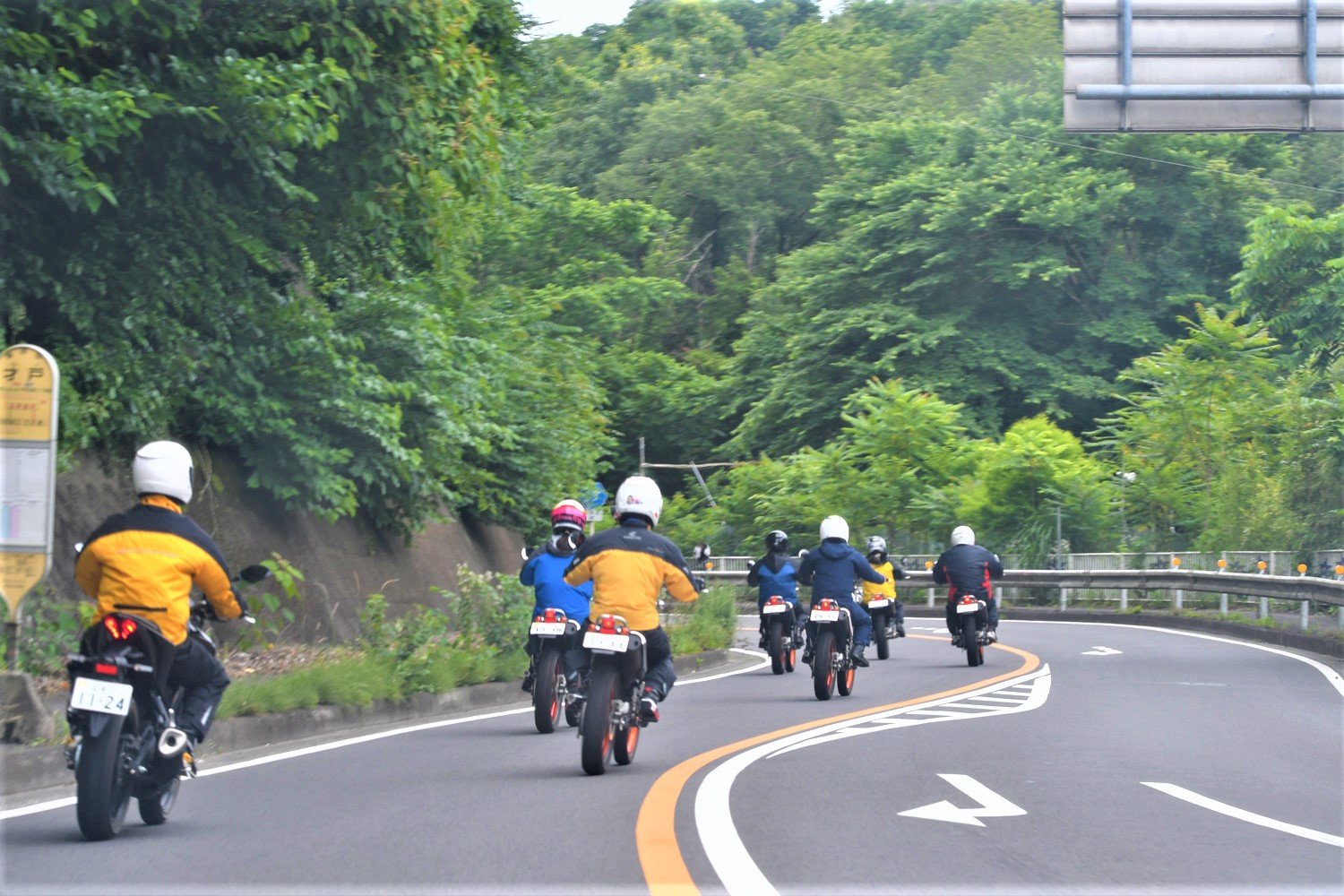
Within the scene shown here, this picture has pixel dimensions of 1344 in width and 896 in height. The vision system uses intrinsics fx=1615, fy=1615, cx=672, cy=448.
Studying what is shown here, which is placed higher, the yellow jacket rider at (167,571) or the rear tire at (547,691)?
the yellow jacket rider at (167,571)

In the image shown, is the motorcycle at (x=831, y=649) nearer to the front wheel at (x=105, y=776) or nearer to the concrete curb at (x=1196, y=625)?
the concrete curb at (x=1196, y=625)

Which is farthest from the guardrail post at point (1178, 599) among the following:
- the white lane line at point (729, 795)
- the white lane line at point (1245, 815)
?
the white lane line at point (1245, 815)

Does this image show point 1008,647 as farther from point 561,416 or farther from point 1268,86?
point 1268,86

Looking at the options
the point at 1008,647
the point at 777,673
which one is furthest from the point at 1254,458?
the point at 777,673

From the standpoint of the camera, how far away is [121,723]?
7012mm

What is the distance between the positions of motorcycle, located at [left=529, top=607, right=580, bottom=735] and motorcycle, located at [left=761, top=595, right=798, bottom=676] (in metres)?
7.22

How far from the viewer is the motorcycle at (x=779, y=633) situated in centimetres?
1956

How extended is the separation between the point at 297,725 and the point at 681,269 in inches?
2072

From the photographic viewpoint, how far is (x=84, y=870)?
21.5 ft

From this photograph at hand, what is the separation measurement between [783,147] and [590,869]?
55521mm

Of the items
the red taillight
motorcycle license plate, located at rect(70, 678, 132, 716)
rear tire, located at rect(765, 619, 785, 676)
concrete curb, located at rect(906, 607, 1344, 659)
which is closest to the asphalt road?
motorcycle license plate, located at rect(70, 678, 132, 716)

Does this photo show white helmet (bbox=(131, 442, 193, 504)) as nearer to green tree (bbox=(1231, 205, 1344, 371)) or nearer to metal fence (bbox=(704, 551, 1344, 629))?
metal fence (bbox=(704, 551, 1344, 629))

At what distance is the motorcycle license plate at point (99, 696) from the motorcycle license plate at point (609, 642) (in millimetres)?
3290

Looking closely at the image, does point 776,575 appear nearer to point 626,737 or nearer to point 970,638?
point 970,638
